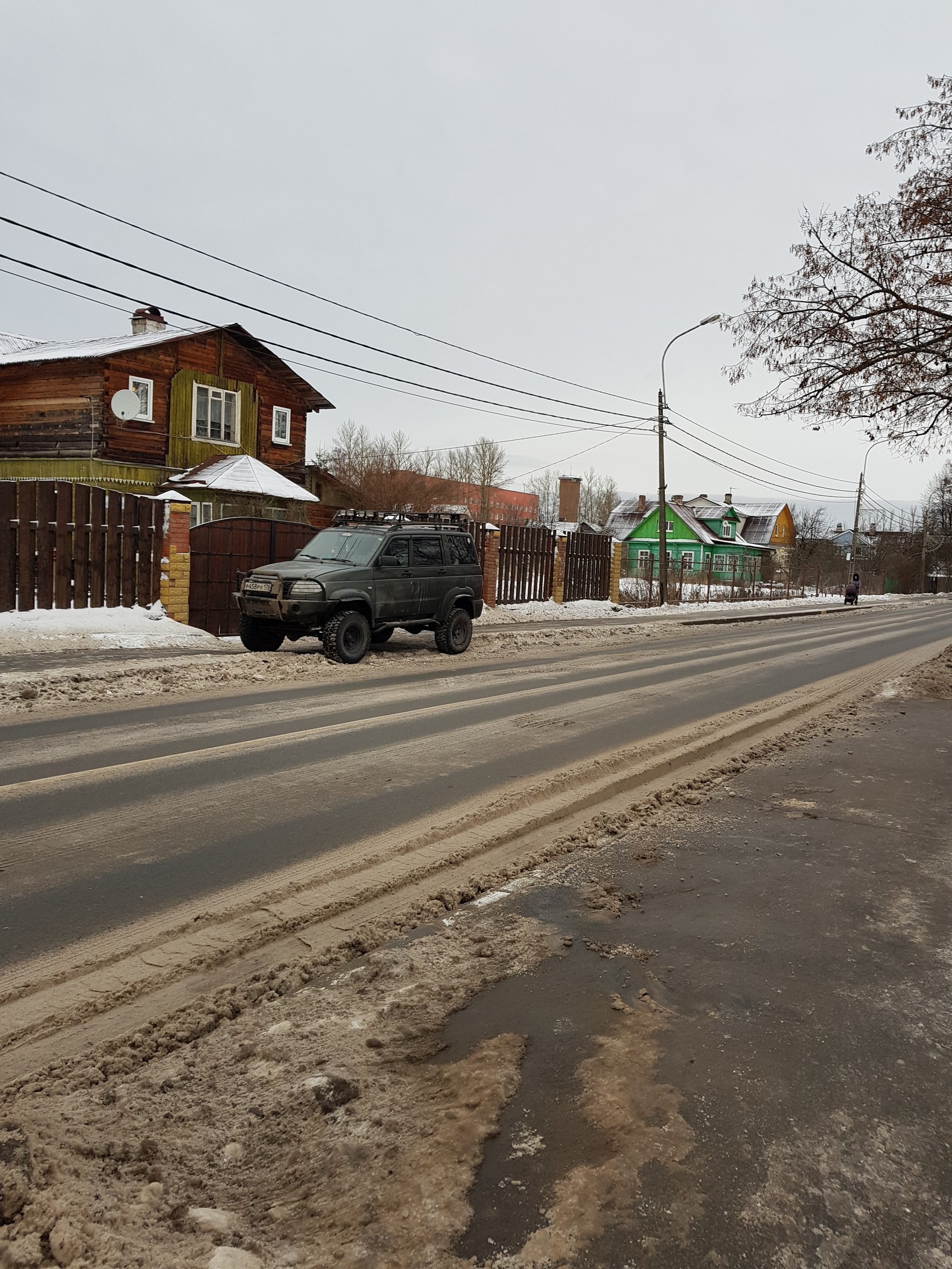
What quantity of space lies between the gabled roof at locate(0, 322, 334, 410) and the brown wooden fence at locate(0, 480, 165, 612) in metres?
15.5

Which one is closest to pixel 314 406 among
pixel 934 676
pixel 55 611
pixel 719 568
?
pixel 55 611

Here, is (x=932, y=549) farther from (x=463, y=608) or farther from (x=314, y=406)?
(x=463, y=608)

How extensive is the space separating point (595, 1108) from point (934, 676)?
1246 centimetres

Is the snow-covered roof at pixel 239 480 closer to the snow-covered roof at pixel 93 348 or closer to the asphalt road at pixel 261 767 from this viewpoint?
the snow-covered roof at pixel 93 348

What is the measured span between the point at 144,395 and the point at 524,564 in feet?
47.8

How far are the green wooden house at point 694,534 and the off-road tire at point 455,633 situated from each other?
50.9 m

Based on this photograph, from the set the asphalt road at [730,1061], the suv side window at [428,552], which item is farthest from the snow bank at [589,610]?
the asphalt road at [730,1061]

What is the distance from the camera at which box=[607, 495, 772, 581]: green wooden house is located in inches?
2758

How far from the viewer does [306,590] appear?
12602mm

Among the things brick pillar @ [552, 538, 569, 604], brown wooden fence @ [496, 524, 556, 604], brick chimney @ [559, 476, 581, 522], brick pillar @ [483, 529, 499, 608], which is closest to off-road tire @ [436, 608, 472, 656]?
brick pillar @ [483, 529, 499, 608]

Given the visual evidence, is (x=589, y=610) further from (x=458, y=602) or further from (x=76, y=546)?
(x=76, y=546)

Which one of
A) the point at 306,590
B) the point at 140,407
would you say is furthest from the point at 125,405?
the point at 306,590

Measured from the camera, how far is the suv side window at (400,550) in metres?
13.9

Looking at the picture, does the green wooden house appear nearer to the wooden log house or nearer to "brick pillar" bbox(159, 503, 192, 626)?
the wooden log house
